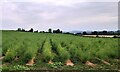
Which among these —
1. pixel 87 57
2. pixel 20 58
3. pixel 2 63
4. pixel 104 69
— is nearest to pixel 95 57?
pixel 87 57

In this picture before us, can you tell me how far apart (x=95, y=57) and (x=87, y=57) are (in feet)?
3.71

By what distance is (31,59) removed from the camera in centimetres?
1150

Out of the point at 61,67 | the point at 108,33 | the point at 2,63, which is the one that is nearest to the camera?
the point at 61,67

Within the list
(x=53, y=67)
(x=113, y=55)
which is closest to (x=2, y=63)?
(x=53, y=67)

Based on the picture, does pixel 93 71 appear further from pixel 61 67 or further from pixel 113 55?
pixel 113 55

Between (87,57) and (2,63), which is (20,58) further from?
(87,57)

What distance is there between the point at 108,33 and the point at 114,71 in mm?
28777

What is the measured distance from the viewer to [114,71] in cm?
950

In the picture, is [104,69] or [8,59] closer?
[104,69]

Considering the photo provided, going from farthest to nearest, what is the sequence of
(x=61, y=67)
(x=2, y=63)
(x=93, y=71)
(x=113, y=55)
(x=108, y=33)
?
(x=108, y=33) → (x=113, y=55) → (x=2, y=63) → (x=61, y=67) → (x=93, y=71)

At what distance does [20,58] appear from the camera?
11.8 metres

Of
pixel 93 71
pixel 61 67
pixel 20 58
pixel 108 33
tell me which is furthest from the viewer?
pixel 108 33

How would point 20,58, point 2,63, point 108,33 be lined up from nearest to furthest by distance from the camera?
1. point 2,63
2. point 20,58
3. point 108,33

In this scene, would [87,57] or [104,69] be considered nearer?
[104,69]
